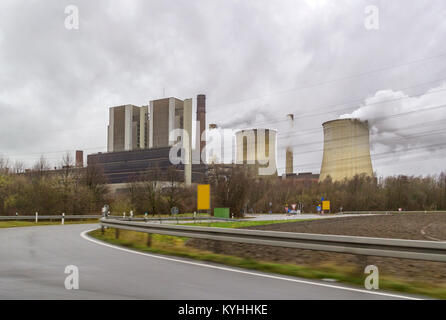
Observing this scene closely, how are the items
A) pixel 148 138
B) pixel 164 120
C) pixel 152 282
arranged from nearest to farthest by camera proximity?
1. pixel 152 282
2. pixel 164 120
3. pixel 148 138

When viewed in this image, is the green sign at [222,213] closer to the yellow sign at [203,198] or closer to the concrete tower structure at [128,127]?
the yellow sign at [203,198]

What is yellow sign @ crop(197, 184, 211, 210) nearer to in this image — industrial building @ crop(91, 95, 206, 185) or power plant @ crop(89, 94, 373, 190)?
power plant @ crop(89, 94, 373, 190)

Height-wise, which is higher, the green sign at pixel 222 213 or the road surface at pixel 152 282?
the road surface at pixel 152 282

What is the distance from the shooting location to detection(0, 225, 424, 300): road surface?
5.32 m

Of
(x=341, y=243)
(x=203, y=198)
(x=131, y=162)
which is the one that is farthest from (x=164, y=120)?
(x=341, y=243)

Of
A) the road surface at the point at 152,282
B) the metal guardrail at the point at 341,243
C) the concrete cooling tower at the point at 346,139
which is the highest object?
the concrete cooling tower at the point at 346,139

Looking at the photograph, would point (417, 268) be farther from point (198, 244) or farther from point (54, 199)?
point (54, 199)

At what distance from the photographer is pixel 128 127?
151 meters

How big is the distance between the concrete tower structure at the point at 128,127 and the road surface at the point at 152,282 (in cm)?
14439

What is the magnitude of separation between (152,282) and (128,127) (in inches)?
5896

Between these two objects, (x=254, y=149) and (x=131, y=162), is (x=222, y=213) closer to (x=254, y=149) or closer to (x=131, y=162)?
(x=254, y=149)

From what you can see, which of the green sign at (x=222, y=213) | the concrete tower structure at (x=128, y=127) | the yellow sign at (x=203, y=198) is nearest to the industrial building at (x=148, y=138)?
the concrete tower structure at (x=128, y=127)

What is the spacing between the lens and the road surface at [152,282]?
5.32 metres
